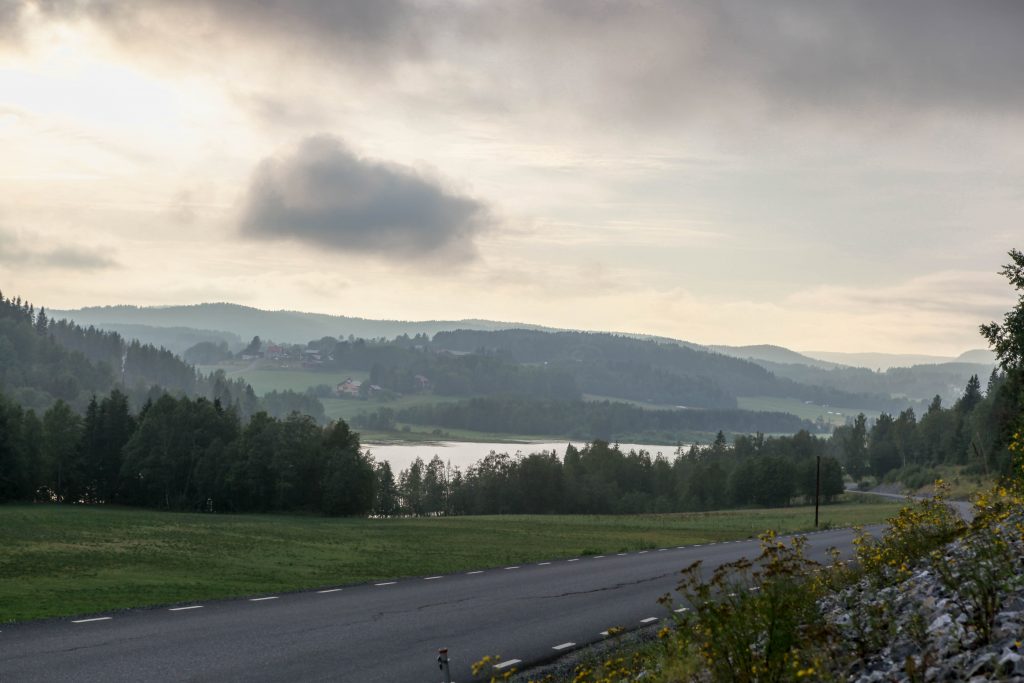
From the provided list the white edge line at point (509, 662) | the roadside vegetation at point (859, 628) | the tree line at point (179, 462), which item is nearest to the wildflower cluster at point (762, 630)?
the roadside vegetation at point (859, 628)

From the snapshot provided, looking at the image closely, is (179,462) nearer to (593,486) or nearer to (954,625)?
(593,486)

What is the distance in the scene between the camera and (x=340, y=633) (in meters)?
16.4

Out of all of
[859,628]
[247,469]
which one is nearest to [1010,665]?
[859,628]

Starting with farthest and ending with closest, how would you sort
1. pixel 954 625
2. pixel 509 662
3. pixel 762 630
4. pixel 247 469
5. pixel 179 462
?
pixel 179 462 → pixel 247 469 → pixel 509 662 → pixel 954 625 → pixel 762 630

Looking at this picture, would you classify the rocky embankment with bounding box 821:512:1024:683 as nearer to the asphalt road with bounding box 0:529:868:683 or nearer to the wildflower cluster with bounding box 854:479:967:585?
the wildflower cluster with bounding box 854:479:967:585

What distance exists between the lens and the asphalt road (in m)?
13.4

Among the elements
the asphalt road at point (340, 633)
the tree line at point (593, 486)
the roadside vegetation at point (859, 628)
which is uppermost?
the roadside vegetation at point (859, 628)

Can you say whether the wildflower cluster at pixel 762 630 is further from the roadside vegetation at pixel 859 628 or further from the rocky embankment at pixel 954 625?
the rocky embankment at pixel 954 625

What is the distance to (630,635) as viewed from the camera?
1703 centimetres

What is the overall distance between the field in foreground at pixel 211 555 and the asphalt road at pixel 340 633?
2337mm

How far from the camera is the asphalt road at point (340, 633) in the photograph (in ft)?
43.9

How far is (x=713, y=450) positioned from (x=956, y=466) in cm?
4863

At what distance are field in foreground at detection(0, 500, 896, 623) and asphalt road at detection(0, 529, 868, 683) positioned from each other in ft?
7.67

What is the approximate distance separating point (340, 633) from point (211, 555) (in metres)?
20.3
